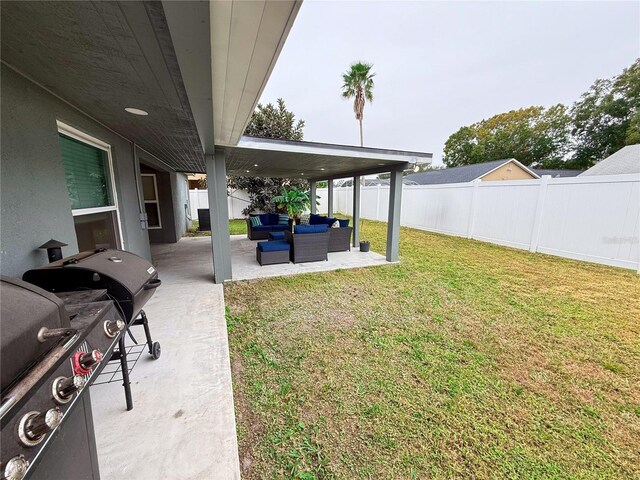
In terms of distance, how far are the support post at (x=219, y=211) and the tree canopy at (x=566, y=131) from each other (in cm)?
2710

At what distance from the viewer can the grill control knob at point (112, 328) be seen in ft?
4.38

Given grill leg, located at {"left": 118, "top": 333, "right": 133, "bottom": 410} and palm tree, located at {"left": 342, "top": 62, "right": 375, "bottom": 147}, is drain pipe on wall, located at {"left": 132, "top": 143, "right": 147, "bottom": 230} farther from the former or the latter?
palm tree, located at {"left": 342, "top": 62, "right": 375, "bottom": 147}

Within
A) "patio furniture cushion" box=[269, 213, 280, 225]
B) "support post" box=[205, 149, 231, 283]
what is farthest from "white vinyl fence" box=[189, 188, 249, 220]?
"support post" box=[205, 149, 231, 283]

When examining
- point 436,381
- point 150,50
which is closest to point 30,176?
point 150,50

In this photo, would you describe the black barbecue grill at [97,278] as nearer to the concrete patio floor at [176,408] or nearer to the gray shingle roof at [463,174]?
the concrete patio floor at [176,408]

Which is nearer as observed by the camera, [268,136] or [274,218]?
[274,218]

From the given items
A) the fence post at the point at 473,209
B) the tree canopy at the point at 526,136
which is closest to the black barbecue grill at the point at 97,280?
the fence post at the point at 473,209

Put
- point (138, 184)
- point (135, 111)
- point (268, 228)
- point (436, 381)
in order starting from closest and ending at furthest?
point (436, 381) < point (135, 111) < point (138, 184) < point (268, 228)

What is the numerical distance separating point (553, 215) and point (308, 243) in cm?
690

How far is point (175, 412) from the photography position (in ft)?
6.58

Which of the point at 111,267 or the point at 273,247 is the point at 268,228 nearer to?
the point at 273,247

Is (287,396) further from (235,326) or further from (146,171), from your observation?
(146,171)

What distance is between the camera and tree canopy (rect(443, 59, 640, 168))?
19.0 metres

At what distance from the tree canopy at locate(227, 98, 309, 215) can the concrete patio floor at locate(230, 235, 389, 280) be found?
7.58 meters
